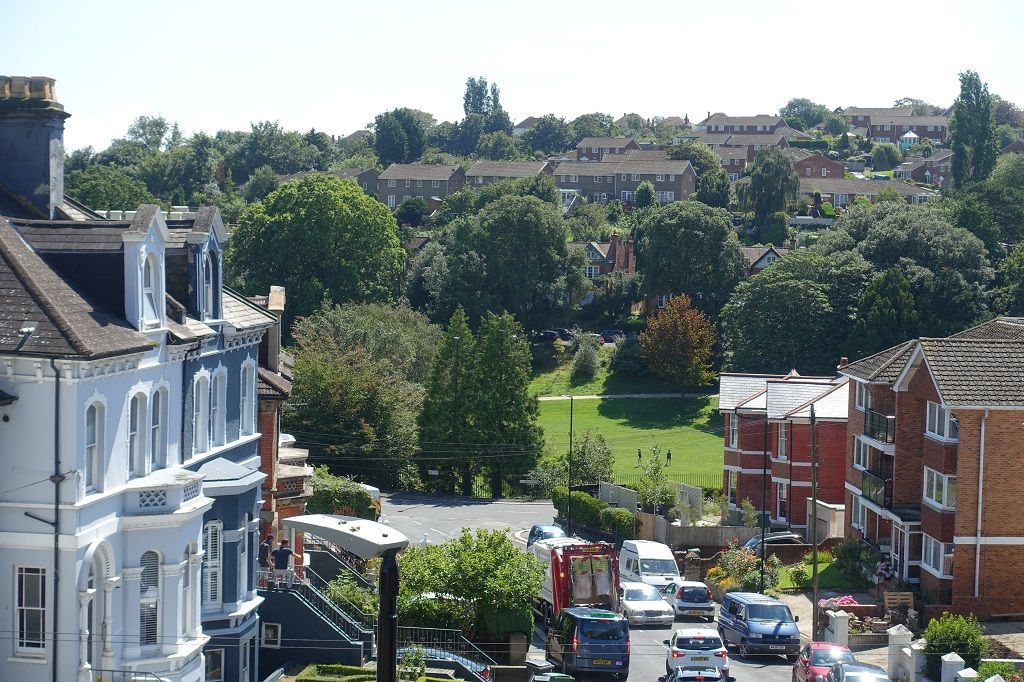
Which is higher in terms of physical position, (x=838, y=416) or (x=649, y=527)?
(x=838, y=416)

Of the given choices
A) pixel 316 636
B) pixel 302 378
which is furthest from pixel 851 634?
pixel 302 378

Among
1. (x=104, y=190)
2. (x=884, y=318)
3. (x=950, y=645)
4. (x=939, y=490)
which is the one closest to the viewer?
(x=950, y=645)

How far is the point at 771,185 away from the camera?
489 ft

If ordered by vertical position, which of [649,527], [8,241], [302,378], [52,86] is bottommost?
[649,527]

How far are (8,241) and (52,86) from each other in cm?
554

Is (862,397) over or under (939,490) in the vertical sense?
over

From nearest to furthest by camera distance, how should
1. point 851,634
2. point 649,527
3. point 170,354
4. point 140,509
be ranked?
point 140,509
point 170,354
point 851,634
point 649,527

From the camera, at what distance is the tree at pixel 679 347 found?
104 m

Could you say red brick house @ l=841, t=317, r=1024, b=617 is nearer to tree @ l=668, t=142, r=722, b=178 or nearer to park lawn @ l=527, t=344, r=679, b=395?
park lawn @ l=527, t=344, r=679, b=395

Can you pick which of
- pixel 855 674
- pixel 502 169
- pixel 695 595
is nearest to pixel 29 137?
pixel 855 674

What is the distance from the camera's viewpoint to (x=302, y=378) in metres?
75.9

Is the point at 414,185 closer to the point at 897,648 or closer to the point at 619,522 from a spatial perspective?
the point at 619,522

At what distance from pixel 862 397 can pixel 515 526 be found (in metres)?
18.2

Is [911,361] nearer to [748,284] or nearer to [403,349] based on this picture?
[403,349]
